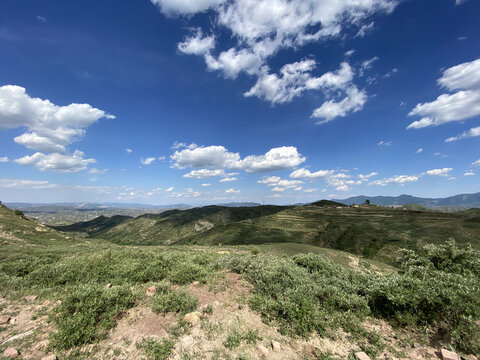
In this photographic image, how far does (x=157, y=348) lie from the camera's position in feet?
19.3

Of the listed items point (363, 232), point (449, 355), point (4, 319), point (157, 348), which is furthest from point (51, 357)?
point (363, 232)

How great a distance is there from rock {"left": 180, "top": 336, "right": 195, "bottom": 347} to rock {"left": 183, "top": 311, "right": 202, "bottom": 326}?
722 millimetres

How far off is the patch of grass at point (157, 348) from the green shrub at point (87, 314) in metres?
Result: 1.68

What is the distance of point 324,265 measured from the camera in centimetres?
1500

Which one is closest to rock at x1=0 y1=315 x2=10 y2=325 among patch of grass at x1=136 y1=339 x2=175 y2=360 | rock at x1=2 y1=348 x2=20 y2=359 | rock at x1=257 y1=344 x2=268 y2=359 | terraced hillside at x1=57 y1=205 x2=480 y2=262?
rock at x1=2 y1=348 x2=20 y2=359

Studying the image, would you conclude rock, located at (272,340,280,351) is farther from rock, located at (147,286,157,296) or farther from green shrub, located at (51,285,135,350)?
rock, located at (147,286,157,296)

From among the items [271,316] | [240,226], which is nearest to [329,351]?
[271,316]

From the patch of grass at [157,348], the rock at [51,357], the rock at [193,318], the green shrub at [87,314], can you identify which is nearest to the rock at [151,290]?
the green shrub at [87,314]

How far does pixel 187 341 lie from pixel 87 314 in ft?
12.8

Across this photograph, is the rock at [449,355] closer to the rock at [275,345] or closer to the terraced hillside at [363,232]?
the rock at [275,345]

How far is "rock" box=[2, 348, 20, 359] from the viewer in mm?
5752

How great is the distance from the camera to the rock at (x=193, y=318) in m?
7.27

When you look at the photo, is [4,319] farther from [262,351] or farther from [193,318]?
[262,351]

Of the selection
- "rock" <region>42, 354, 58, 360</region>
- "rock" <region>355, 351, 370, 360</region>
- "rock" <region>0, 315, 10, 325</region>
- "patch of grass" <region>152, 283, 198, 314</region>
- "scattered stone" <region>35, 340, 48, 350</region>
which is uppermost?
"patch of grass" <region>152, 283, 198, 314</region>
